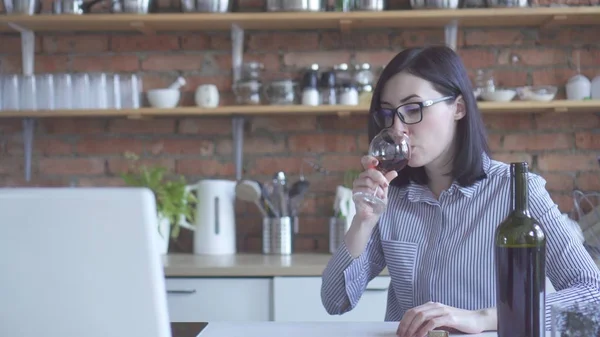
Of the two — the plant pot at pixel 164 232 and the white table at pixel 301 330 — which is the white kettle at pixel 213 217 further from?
the white table at pixel 301 330

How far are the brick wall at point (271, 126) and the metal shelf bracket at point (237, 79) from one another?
49 millimetres

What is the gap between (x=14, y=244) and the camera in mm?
831

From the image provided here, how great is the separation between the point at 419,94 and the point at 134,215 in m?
1.02

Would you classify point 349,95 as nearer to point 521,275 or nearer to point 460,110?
point 460,110

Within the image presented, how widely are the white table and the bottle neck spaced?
28 cm

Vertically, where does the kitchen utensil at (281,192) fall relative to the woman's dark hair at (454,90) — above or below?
below

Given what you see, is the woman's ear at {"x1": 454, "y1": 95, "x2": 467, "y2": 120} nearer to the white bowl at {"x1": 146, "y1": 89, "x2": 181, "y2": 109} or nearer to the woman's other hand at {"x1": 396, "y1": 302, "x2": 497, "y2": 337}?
the woman's other hand at {"x1": 396, "y1": 302, "x2": 497, "y2": 337}

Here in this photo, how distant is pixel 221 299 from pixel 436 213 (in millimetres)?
1141

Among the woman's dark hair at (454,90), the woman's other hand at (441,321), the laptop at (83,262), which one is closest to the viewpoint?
the laptop at (83,262)

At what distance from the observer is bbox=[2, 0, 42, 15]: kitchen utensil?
3086 millimetres

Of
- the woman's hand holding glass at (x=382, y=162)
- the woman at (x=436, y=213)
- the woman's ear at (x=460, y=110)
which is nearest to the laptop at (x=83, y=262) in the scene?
the woman's hand holding glass at (x=382, y=162)

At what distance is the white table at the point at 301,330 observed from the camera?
53.7 inches

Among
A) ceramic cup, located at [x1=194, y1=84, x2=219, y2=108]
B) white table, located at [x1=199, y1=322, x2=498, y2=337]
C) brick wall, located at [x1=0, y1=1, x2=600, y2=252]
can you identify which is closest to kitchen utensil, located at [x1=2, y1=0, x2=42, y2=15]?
brick wall, located at [x1=0, y1=1, x2=600, y2=252]

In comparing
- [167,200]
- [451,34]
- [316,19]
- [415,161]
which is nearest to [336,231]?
[167,200]
